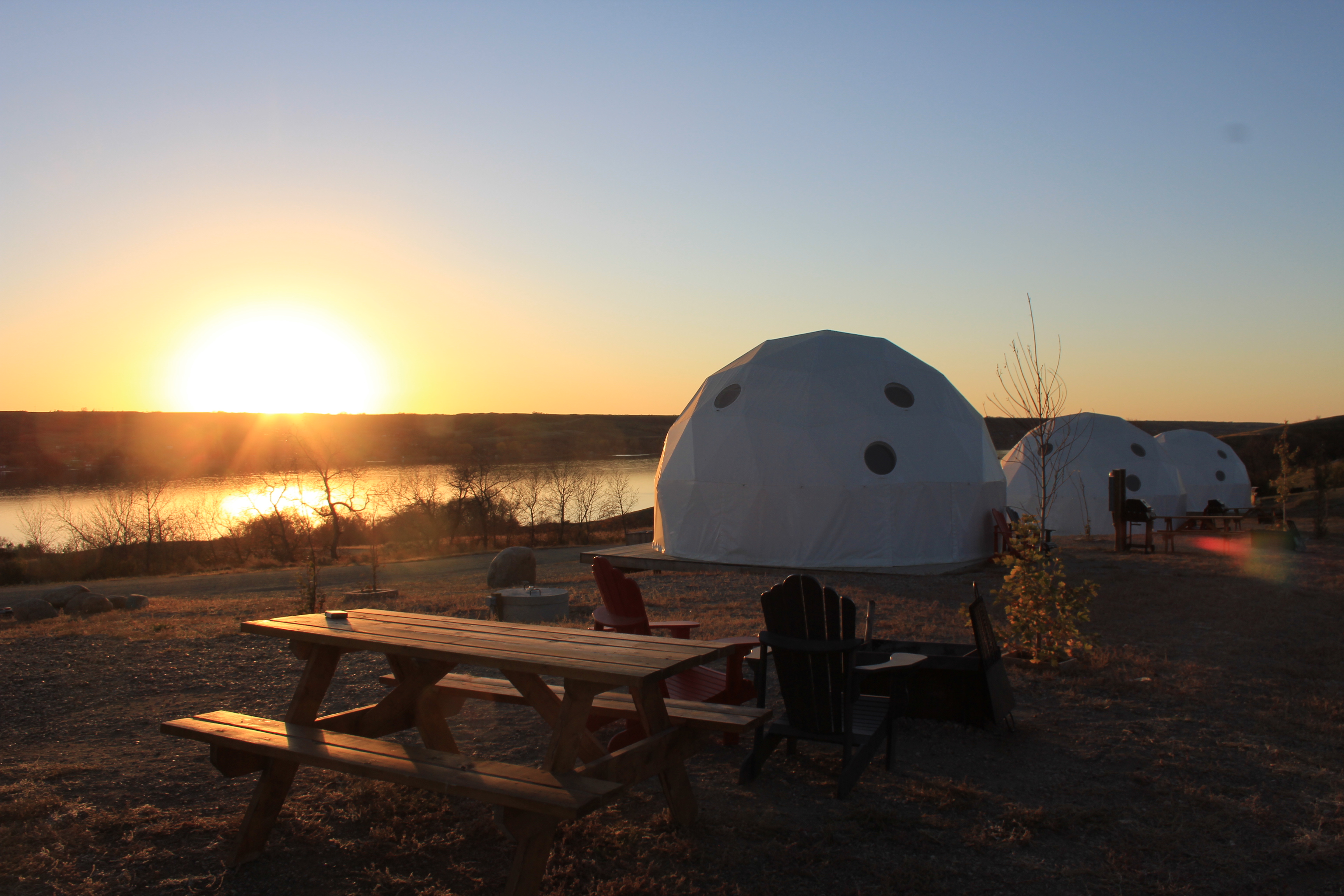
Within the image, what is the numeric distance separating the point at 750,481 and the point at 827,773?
11186 mm

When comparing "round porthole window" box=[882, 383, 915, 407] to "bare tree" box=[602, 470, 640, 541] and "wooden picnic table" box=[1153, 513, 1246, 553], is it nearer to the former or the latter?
"wooden picnic table" box=[1153, 513, 1246, 553]

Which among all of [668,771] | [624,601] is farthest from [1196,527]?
[668,771]

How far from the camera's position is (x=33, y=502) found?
3834cm

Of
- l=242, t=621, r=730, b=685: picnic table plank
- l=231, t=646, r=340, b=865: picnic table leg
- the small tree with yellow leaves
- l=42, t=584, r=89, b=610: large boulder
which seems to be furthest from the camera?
l=42, t=584, r=89, b=610: large boulder

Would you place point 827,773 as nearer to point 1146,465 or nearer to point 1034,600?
point 1034,600

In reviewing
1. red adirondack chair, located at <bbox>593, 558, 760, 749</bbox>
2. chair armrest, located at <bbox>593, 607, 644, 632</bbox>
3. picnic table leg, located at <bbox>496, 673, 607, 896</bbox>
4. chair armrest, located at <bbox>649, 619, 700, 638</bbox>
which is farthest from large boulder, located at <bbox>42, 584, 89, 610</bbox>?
picnic table leg, located at <bbox>496, 673, 607, 896</bbox>

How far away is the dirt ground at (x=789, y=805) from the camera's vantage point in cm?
312

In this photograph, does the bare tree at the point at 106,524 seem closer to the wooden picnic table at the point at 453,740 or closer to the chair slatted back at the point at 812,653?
the wooden picnic table at the point at 453,740

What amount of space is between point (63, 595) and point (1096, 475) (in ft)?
80.7

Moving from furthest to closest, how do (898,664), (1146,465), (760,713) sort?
(1146,465) → (898,664) → (760,713)

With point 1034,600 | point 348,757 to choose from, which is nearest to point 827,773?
point 348,757

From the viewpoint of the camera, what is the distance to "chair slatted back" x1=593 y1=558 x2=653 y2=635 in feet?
17.3

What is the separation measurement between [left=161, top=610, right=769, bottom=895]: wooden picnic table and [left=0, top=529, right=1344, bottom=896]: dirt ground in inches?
12.3

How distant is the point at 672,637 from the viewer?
16.4 feet
